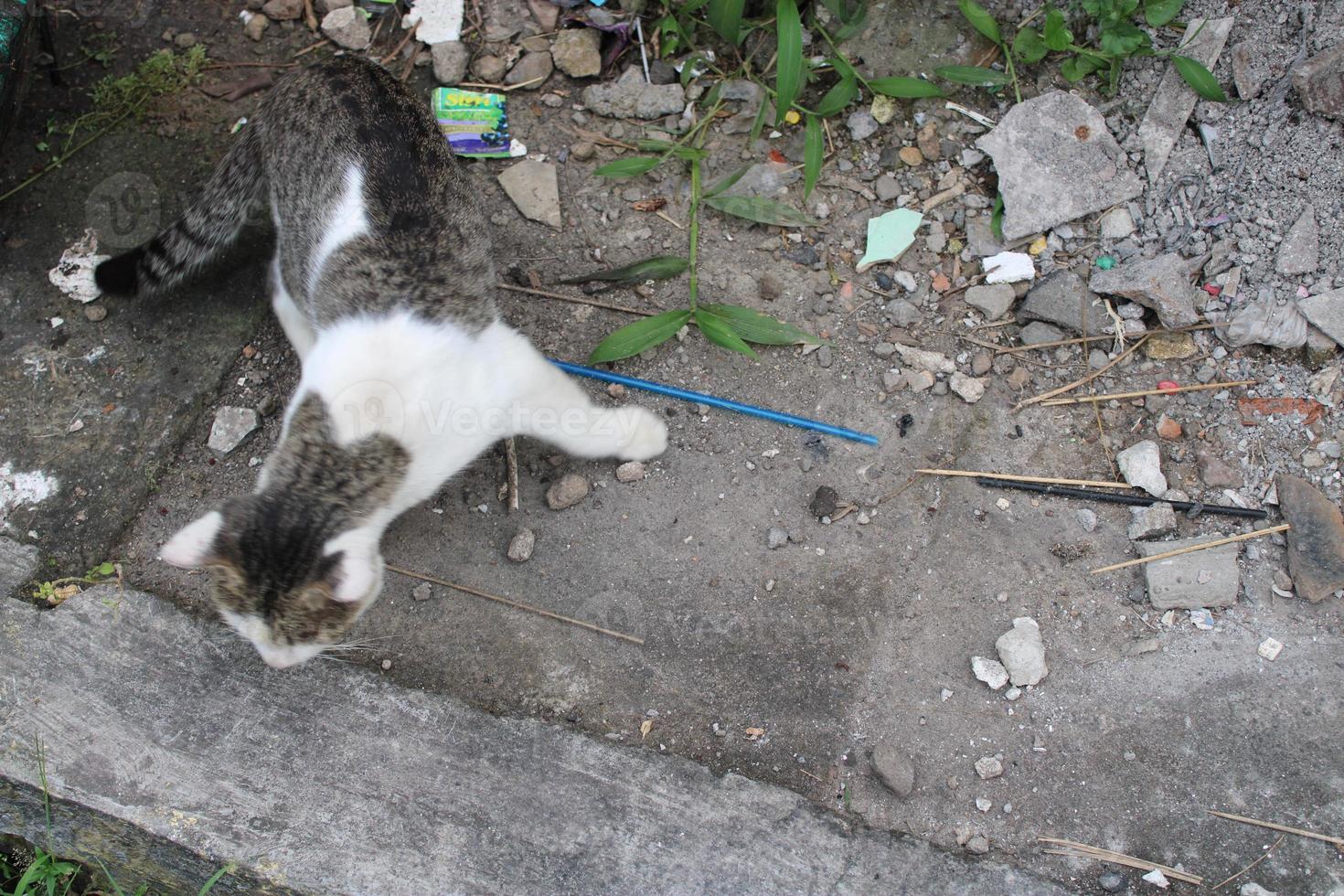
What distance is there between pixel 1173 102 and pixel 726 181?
1.62 meters

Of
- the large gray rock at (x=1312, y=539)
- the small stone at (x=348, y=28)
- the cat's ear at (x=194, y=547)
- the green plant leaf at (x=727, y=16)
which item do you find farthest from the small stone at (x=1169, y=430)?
the small stone at (x=348, y=28)

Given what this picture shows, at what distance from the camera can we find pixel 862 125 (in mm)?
3691

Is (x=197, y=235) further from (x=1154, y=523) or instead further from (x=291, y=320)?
(x=1154, y=523)

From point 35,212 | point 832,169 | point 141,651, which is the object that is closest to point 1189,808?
point 832,169

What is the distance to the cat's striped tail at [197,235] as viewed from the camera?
3.38 m

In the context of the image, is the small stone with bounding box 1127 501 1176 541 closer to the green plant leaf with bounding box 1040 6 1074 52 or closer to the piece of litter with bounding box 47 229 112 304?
the green plant leaf with bounding box 1040 6 1074 52

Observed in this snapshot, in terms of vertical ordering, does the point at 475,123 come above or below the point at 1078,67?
below

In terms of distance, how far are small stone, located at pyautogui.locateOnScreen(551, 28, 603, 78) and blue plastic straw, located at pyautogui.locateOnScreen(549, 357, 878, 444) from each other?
130 centimetres

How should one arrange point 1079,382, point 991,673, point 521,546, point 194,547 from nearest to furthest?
point 194,547
point 991,673
point 521,546
point 1079,382

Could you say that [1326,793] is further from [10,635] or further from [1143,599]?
[10,635]

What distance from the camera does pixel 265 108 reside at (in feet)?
11.0

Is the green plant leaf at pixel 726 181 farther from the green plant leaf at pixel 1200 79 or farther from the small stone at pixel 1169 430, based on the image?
the small stone at pixel 1169 430

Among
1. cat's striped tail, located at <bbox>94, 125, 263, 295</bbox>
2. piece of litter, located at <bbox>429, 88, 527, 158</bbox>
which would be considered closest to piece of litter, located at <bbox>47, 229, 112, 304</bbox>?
cat's striped tail, located at <bbox>94, 125, 263, 295</bbox>

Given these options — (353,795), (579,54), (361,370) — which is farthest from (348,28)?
(353,795)
